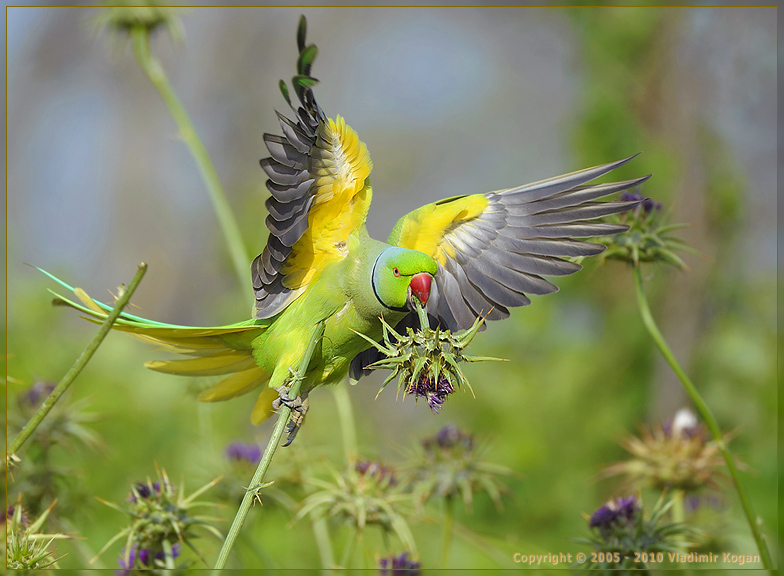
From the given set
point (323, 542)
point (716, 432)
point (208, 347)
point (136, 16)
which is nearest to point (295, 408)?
point (208, 347)

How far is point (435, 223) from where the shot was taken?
293cm

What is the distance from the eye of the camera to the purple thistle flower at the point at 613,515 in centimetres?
272

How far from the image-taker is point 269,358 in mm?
2768

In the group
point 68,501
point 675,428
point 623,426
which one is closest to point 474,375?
point 623,426

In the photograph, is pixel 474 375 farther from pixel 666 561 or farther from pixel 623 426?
pixel 666 561

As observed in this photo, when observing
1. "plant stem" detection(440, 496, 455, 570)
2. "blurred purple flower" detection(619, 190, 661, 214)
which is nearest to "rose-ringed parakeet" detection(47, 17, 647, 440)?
"blurred purple flower" detection(619, 190, 661, 214)

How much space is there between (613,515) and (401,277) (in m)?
1.27

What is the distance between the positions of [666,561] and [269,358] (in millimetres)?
2076

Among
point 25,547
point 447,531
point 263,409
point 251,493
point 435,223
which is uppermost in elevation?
point 435,223

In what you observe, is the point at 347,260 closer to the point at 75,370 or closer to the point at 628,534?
the point at 75,370

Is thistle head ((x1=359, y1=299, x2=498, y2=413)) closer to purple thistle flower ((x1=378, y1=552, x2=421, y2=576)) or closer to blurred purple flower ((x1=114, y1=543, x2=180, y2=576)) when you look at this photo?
purple thistle flower ((x1=378, y1=552, x2=421, y2=576))

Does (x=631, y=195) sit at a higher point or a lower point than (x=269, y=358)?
higher

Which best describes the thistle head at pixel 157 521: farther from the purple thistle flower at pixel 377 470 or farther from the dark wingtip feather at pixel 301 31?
the dark wingtip feather at pixel 301 31

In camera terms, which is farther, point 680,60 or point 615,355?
point 680,60
